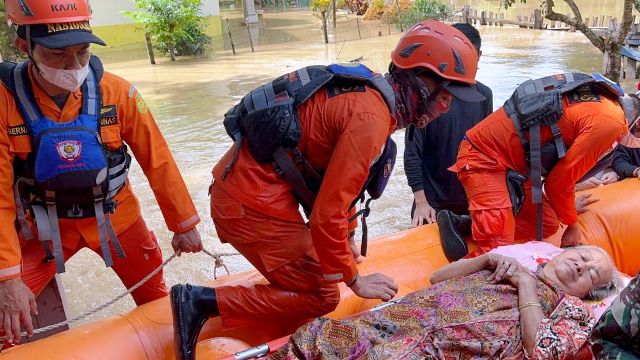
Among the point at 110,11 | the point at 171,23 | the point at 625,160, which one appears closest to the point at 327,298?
the point at 625,160

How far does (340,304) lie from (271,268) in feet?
1.91

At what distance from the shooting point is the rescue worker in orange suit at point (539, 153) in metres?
2.72

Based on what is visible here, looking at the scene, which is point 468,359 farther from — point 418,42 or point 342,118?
point 418,42

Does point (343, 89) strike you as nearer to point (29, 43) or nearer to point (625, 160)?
point (29, 43)

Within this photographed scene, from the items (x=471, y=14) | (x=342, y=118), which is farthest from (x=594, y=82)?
(x=471, y=14)

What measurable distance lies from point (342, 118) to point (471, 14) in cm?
2158

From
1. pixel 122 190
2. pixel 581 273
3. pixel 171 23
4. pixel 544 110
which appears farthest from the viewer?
pixel 171 23

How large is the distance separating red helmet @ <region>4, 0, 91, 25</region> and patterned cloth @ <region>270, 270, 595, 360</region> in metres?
1.47

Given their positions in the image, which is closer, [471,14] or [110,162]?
[110,162]

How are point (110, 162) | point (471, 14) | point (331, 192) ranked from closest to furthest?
point (331, 192)
point (110, 162)
point (471, 14)

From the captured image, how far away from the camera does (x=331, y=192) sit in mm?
1934

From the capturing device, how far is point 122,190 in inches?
101

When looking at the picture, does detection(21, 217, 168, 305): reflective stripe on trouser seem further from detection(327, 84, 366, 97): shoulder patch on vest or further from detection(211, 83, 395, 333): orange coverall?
detection(327, 84, 366, 97): shoulder patch on vest

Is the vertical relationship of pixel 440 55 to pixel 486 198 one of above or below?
above
